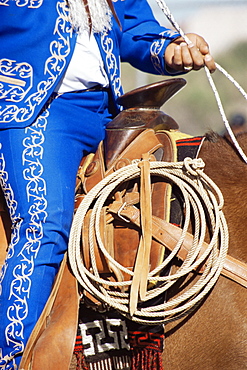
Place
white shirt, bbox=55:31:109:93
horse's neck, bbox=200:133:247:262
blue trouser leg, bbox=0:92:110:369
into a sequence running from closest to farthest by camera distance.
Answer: blue trouser leg, bbox=0:92:110:369 < horse's neck, bbox=200:133:247:262 < white shirt, bbox=55:31:109:93

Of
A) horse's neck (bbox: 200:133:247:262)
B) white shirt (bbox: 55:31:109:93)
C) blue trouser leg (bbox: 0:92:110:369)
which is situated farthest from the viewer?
white shirt (bbox: 55:31:109:93)

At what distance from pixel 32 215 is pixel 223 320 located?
814 millimetres

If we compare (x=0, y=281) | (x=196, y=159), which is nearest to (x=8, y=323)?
(x=0, y=281)

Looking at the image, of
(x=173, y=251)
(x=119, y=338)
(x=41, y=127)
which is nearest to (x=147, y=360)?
(x=119, y=338)

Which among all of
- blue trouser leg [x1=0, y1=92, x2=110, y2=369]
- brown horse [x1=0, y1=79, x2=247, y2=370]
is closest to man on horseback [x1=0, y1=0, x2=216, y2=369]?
blue trouser leg [x1=0, y1=92, x2=110, y2=369]

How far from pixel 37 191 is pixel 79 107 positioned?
17.6 inches

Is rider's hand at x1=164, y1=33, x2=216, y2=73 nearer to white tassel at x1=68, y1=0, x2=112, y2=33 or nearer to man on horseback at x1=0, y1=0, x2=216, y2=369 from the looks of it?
man on horseback at x1=0, y1=0, x2=216, y2=369

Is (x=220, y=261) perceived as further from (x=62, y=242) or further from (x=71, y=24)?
(x=71, y=24)

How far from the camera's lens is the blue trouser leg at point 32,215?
5.88 ft

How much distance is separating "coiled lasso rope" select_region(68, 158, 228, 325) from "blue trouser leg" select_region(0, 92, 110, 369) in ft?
0.30

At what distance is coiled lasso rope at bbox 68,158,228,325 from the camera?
1814 mm

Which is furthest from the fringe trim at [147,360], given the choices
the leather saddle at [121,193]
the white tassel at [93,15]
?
the white tassel at [93,15]

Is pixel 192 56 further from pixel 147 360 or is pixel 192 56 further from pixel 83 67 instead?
pixel 147 360

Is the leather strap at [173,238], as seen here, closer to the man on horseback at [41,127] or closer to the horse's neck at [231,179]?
the horse's neck at [231,179]
